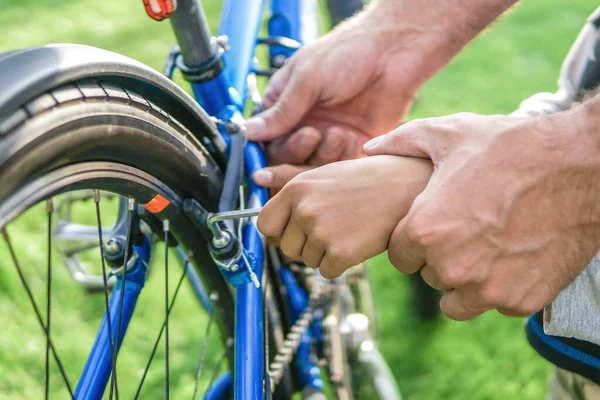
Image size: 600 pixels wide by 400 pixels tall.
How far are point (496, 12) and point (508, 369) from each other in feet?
3.22

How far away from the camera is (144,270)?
0.89m

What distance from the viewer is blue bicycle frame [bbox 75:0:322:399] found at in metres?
0.81

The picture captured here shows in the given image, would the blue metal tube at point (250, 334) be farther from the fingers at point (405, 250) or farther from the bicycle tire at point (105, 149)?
the fingers at point (405, 250)

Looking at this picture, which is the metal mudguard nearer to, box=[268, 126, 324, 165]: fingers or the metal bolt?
the metal bolt

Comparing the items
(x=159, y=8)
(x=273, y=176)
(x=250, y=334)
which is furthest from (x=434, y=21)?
(x=250, y=334)

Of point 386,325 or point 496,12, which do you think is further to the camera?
point 386,325

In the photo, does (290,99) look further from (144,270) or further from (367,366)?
(367,366)

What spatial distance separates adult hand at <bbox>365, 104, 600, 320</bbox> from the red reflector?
39 centimetres

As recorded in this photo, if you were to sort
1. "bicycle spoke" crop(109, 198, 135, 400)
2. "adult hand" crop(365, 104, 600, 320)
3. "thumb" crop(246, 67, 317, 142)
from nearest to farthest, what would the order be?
"adult hand" crop(365, 104, 600, 320)
"bicycle spoke" crop(109, 198, 135, 400)
"thumb" crop(246, 67, 317, 142)

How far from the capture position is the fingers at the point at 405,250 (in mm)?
707

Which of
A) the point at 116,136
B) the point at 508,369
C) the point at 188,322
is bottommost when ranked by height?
the point at 508,369

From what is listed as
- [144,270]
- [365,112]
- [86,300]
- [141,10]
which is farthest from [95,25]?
[144,270]

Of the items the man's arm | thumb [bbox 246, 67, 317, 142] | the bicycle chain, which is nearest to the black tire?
the man's arm

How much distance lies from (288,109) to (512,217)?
1.55 ft
